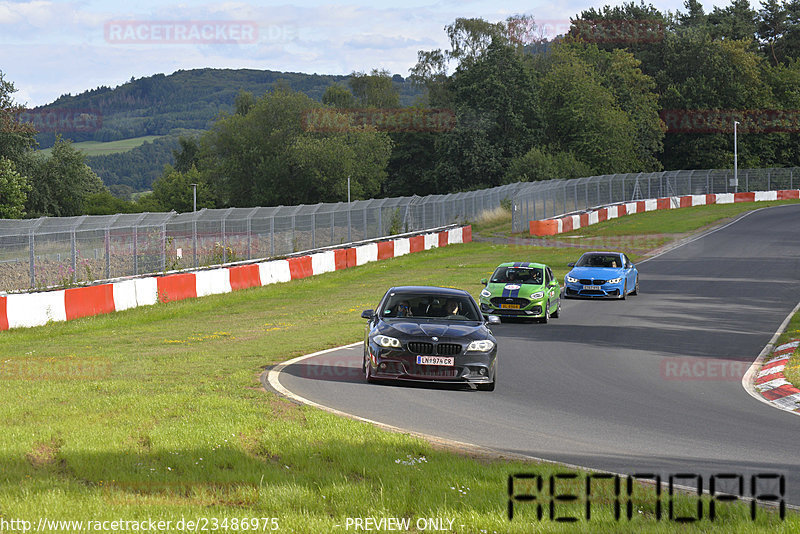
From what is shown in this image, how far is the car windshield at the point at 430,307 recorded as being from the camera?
47.0ft

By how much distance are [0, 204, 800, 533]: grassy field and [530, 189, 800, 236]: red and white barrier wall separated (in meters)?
41.4

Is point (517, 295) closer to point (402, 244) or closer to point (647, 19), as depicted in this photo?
point (402, 244)

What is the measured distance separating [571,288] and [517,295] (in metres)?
6.13

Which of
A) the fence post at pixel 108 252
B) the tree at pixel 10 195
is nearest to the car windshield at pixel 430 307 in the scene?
the fence post at pixel 108 252

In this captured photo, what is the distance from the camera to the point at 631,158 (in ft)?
297

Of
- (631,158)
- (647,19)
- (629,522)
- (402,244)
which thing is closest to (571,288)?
(402,244)

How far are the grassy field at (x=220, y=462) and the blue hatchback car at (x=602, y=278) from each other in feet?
46.0

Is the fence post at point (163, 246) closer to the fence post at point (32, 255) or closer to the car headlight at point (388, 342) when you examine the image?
the fence post at point (32, 255)

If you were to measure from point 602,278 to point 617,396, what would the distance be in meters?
14.6

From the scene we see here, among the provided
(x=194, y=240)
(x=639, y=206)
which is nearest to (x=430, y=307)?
(x=194, y=240)

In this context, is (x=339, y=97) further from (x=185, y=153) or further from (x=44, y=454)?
(x=44, y=454)

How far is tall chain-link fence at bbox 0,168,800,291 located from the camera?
82.2 ft

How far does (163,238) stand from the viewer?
2984 centimetres

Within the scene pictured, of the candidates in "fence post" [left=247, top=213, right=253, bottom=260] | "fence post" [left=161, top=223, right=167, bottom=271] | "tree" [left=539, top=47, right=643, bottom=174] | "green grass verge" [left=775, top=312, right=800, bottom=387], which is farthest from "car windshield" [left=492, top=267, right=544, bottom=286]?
"tree" [left=539, top=47, right=643, bottom=174]
